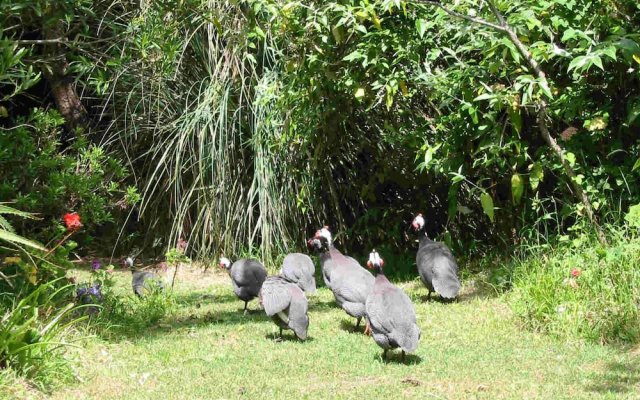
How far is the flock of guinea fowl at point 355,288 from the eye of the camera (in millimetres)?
7172

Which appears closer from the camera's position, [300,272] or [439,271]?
[439,271]

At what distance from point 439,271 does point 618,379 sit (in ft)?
9.93

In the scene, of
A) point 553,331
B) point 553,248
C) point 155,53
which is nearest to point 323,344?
point 553,331

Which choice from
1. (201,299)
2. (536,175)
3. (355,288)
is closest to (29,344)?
(355,288)

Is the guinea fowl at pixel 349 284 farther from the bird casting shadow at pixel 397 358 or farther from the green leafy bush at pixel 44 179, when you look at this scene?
the green leafy bush at pixel 44 179

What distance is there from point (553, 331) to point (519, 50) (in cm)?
253

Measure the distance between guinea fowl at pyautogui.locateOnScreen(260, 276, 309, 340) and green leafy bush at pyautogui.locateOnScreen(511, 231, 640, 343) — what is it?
1.97 meters

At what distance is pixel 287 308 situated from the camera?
8023 millimetres

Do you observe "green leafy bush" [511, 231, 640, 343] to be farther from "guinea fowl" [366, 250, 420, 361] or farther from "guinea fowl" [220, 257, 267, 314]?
"guinea fowl" [220, 257, 267, 314]

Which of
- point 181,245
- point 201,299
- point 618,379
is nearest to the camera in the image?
point 618,379

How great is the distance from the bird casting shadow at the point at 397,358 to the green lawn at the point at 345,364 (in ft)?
0.05

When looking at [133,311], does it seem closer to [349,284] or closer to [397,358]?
[349,284]

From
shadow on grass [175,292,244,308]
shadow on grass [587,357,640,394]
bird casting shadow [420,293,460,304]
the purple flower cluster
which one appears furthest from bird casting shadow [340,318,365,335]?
shadow on grass [587,357,640,394]

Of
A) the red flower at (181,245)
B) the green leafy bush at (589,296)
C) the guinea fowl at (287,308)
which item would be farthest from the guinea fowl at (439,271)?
the red flower at (181,245)
